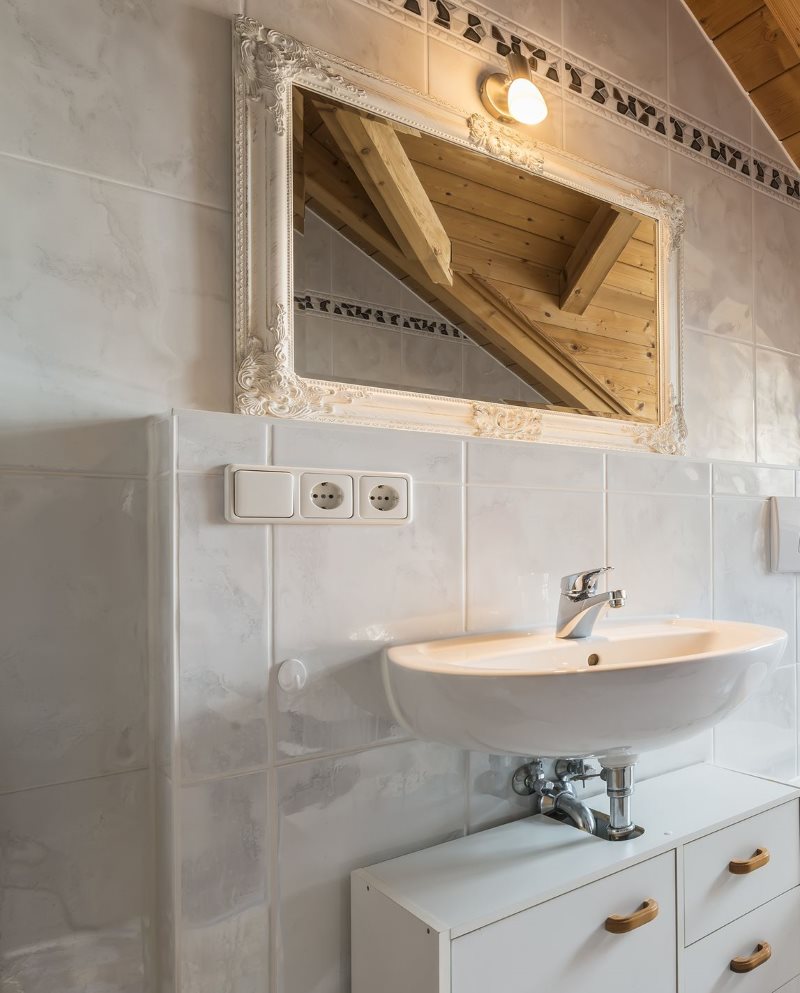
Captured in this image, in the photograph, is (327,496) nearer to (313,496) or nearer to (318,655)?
(313,496)

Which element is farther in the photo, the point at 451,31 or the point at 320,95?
the point at 451,31

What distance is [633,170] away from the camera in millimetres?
1623

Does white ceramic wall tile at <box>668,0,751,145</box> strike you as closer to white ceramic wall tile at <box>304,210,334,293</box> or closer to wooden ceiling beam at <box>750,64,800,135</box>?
wooden ceiling beam at <box>750,64,800,135</box>

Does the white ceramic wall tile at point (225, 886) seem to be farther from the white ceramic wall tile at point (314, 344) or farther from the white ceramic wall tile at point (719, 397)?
the white ceramic wall tile at point (719, 397)

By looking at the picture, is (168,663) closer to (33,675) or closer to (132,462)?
(33,675)

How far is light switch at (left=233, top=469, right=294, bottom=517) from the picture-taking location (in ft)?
3.15

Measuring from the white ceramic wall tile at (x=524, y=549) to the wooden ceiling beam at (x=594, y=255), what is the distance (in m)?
0.43

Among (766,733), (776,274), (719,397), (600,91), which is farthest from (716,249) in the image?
(766,733)

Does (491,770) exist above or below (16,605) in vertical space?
below

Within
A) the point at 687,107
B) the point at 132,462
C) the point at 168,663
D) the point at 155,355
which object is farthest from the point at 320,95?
the point at 687,107

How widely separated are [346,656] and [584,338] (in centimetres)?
85

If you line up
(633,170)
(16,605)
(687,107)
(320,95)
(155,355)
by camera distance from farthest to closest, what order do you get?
1. (687,107)
2. (633,170)
3. (320,95)
4. (155,355)
5. (16,605)

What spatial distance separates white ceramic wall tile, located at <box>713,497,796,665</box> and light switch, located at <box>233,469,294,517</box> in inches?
40.5

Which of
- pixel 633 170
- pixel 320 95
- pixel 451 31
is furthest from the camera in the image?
pixel 633 170
